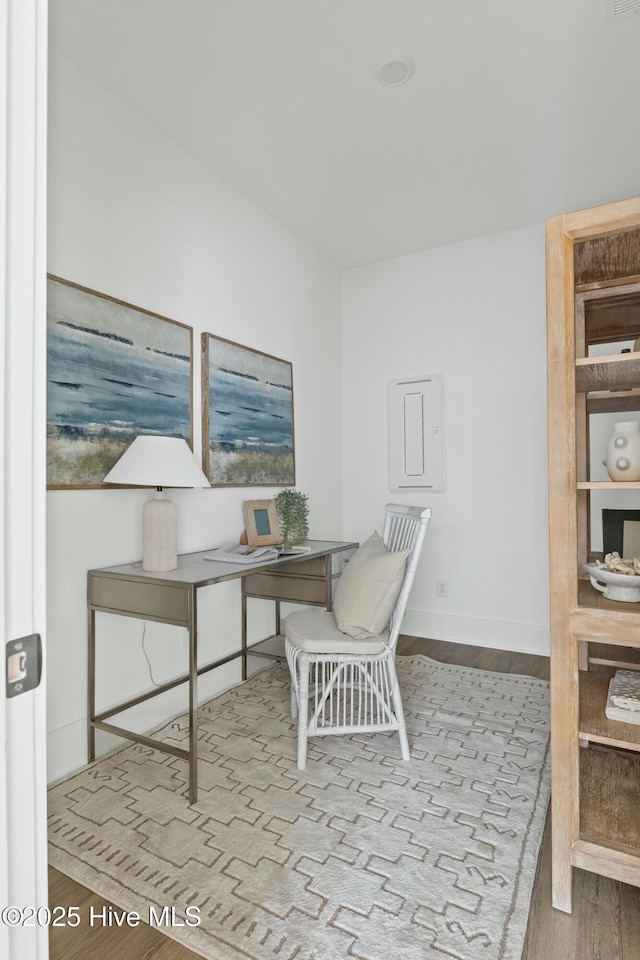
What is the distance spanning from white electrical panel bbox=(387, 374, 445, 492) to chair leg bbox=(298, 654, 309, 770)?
1.96m

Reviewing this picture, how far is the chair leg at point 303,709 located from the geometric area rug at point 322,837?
5 cm

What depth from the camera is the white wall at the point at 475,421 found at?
334 centimetres

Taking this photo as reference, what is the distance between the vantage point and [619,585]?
4.52 ft

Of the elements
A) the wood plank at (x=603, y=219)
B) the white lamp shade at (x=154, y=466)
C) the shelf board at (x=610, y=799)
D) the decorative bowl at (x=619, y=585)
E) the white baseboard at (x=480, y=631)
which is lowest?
the white baseboard at (x=480, y=631)

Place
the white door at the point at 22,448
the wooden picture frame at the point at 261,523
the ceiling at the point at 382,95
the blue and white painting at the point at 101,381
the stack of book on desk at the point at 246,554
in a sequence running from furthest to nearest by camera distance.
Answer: the wooden picture frame at the point at 261,523 → the stack of book on desk at the point at 246,554 → the blue and white painting at the point at 101,381 → the ceiling at the point at 382,95 → the white door at the point at 22,448

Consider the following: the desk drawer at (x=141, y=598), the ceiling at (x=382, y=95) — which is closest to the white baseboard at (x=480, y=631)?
the desk drawer at (x=141, y=598)

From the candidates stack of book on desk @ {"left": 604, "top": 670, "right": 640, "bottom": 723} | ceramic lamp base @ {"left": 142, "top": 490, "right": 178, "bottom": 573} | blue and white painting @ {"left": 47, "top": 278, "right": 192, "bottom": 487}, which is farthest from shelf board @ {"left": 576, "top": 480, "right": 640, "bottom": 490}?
blue and white painting @ {"left": 47, "top": 278, "right": 192, "bottom": 487}

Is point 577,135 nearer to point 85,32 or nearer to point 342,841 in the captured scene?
point 85,32

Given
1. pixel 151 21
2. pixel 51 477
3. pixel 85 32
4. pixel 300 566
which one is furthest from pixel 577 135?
pixel 51 477

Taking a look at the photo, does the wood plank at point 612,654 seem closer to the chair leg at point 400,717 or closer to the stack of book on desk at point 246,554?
the chair leg at point 400,717

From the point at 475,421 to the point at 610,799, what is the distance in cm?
244

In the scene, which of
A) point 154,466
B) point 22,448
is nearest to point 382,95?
point 154,466

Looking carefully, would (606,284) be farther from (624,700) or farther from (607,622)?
(624,700)

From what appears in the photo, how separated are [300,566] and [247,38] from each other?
86.0 inches
